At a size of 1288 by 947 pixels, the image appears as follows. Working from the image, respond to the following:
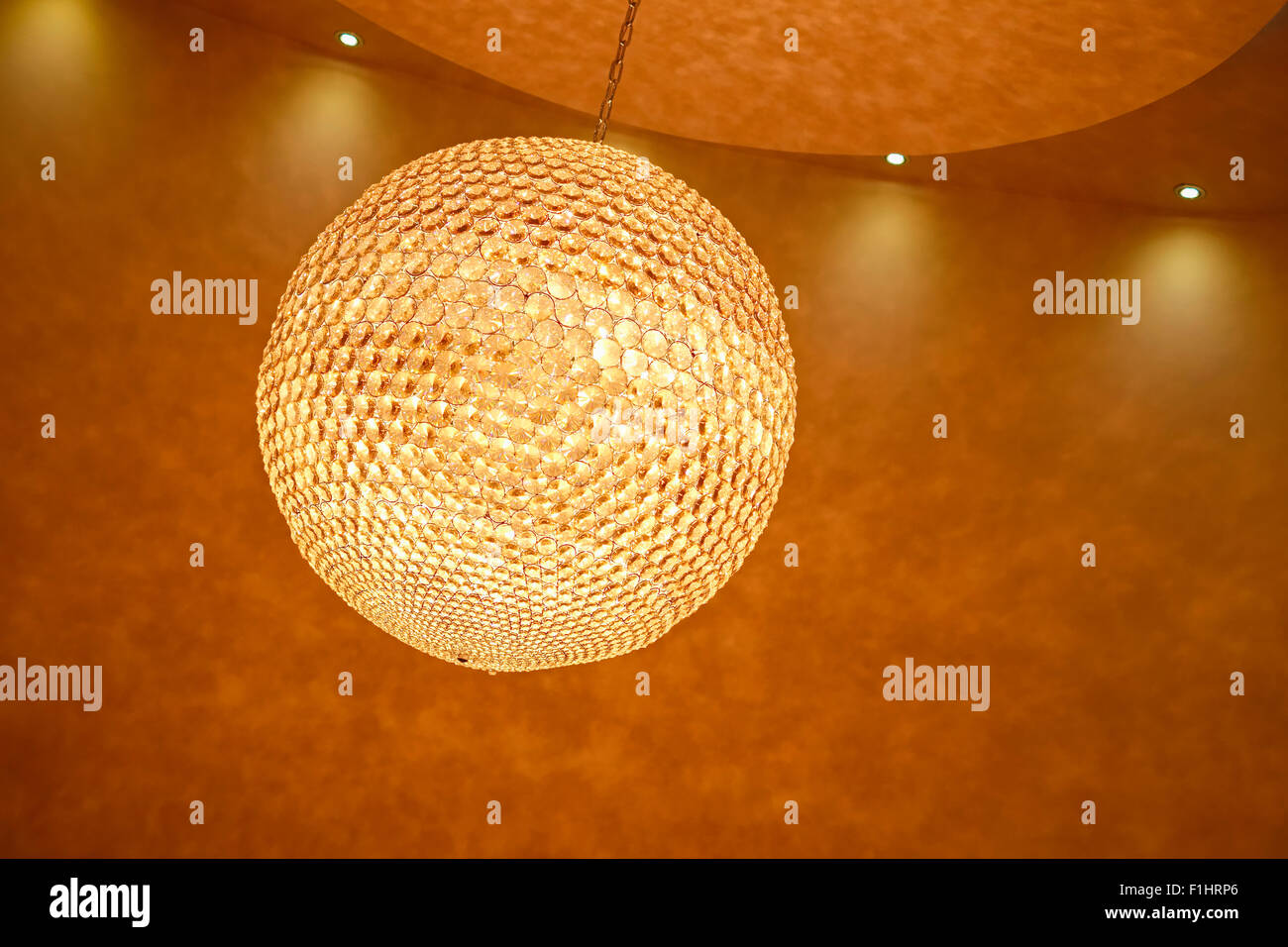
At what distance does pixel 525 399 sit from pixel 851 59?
214 cm

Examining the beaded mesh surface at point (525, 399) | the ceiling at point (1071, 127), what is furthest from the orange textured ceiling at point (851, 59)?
the beaded mesh surface at point (525, 399)

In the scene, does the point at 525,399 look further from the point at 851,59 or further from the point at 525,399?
the point at 851,59

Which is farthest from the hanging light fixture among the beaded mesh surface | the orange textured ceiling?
Result: the orange textured ceiling

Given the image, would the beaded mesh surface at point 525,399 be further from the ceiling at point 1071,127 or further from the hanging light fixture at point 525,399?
the ceiling at point 1071,127

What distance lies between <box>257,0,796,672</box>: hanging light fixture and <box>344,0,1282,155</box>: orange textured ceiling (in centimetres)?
171

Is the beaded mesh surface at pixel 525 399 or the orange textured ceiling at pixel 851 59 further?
the orange textured ceiling at pixel 851 59

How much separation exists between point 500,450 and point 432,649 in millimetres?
383

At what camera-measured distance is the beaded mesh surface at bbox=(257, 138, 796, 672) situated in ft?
3.29

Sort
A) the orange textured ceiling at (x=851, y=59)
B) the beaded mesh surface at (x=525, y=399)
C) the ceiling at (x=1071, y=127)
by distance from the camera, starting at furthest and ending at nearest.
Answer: the ceiling at (x=1071, y=127)
the orange textured ceiling at (x=851, y=59)
the beaded mesh surface at (x=525, y=399)

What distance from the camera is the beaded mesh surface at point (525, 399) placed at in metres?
1.00

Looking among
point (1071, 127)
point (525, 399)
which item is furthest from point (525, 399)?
point (1071, 127)
